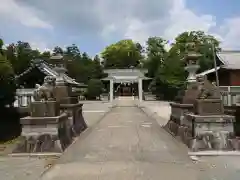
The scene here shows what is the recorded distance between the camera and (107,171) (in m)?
6.73

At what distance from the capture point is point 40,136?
8.84m

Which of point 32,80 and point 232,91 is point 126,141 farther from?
point 32,80

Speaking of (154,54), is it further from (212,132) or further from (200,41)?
(212,132)

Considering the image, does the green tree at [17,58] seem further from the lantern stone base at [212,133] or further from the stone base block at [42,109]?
the lantern stone base at [212,133]

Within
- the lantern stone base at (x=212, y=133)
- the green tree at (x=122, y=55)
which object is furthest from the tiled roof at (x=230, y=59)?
the green tree at (x=122, y=55)

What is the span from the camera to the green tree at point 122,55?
86312mm

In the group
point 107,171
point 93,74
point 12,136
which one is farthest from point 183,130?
point 93,74

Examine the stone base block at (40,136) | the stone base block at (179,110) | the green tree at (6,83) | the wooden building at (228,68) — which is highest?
the wooden building at (228,68)

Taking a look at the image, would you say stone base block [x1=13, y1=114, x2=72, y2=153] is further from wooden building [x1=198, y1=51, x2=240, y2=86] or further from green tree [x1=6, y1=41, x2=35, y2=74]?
green tree [x1=6, y1=41, x2=35, y2=74]

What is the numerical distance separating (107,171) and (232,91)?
24708 millimetres

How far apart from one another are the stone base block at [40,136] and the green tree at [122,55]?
3008 inches

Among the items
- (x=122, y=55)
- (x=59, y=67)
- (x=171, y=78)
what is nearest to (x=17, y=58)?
(x=171, y=78)

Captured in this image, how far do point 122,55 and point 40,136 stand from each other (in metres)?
78.9

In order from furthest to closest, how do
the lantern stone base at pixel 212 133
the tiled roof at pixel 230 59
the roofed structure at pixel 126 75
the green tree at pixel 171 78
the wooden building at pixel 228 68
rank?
the roofed structure at pixel 126 75
the green tree at pixel 171 78
the tiled roof at pixel 230 59
the wooden building at pixel 228 68
the lantern stone base at pixel 212 133
